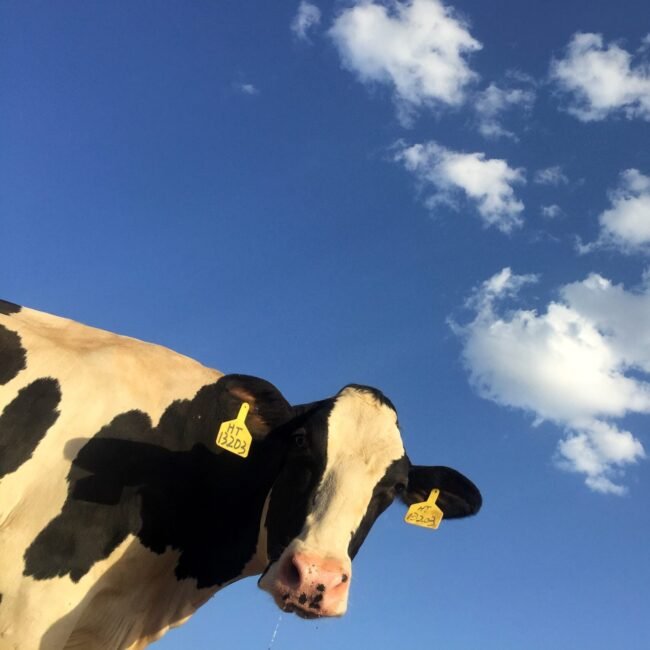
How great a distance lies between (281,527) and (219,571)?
4.06 ft

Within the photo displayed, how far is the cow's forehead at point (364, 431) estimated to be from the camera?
8.03 m

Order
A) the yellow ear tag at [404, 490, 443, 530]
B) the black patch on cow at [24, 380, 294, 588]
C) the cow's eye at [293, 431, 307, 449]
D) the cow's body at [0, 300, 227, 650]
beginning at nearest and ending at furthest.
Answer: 1. the cow's body at [0, 300, 227, 650]
2. the black patch on cow at [24, 380, 294, 588]
3. the cow's eye at [293, 431, 307, 449]
4. the yellow ear tag at [404, 490, 443, 530]

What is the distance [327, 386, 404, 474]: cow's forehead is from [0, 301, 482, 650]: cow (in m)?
0.02

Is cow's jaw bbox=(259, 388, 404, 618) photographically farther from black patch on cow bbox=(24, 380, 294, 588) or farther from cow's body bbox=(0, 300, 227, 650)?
cow's body bbox=(0, 300, 227, 650)

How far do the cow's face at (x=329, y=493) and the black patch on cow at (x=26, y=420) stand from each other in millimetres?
2350

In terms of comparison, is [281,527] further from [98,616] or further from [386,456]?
[98,616]

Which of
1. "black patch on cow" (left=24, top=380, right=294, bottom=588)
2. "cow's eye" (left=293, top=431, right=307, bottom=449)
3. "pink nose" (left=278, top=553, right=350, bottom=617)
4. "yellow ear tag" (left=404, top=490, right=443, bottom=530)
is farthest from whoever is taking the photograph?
"yellow ear tag" (left=404, top=490, right=443, bottom=530)

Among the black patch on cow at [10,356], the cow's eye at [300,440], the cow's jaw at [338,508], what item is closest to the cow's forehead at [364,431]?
the cow's jaw at [338,508]

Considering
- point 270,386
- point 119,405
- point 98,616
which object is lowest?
point 98,616

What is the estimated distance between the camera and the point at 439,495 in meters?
10.0

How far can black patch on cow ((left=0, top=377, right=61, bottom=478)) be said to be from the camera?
7906mm

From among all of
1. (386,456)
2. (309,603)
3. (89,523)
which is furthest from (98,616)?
(386,456)

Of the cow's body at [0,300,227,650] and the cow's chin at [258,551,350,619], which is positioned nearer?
the cow's chin at [258,551,350,619]

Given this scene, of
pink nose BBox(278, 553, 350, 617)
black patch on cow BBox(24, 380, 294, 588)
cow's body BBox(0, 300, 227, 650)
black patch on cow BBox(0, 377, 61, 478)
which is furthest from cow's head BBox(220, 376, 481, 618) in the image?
black patch on cow BBox(0, 377, 61, 478)
